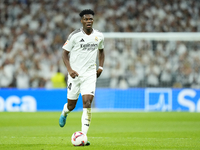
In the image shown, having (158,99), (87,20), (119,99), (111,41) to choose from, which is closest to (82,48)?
(87,20)

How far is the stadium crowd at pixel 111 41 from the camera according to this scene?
18.9 meters

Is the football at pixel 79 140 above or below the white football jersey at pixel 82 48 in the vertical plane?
below

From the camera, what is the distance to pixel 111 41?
64.2 feet

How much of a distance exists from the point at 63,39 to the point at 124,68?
498 cm

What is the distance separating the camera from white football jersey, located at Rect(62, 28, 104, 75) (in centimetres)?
777

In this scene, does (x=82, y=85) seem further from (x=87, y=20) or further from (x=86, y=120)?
(x=87, y=20)

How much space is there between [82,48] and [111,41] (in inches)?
467

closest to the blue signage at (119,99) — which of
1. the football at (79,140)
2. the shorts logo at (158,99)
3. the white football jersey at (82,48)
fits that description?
the shorts logo at (158,99)

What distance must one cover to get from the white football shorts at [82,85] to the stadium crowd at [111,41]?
35.1 feet

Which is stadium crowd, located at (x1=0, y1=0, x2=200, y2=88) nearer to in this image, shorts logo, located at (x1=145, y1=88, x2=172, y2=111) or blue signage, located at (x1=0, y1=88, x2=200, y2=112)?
shorts logo, located at (x1=145, y1=88, x2=172, y2=111)

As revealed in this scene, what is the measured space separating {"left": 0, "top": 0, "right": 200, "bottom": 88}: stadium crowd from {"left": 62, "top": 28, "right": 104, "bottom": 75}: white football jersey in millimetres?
10930

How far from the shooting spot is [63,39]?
22.4 m

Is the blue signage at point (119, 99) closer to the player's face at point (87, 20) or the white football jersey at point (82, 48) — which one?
the white football jersey at point (82, 48)

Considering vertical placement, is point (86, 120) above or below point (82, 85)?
below
